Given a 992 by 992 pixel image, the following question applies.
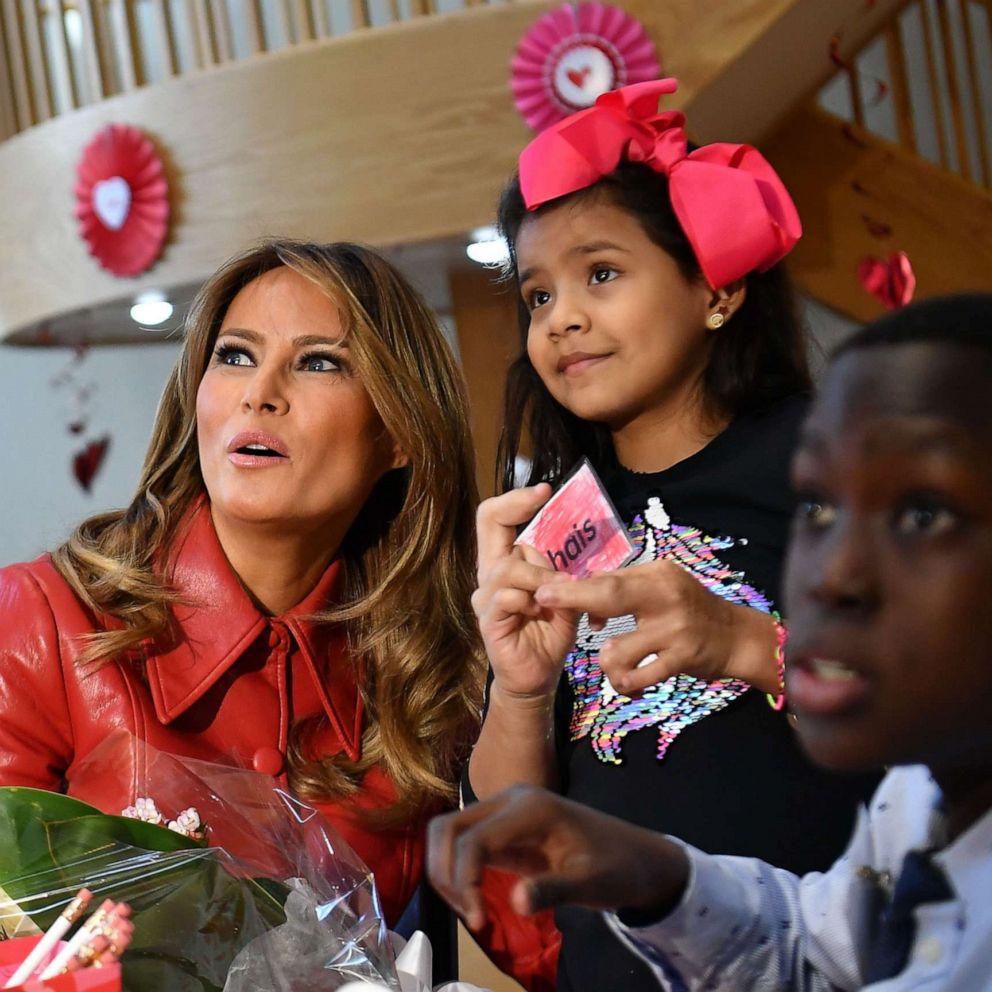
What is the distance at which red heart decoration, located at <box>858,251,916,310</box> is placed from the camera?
333 cm

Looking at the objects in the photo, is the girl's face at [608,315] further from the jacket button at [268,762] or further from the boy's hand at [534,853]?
the boy's hand at [534,853]

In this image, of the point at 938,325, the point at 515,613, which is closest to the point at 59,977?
the point at 515,613

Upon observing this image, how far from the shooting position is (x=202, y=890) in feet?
2.48

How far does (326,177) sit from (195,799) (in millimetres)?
2397

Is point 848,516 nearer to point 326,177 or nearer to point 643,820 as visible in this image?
point 643,820

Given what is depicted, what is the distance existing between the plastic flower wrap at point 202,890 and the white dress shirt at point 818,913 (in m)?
0.29

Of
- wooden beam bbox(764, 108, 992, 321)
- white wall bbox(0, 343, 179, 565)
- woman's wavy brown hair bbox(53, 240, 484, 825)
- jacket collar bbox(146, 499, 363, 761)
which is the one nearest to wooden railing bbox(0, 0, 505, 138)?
white wall bbox(0, 343, 179, 565)

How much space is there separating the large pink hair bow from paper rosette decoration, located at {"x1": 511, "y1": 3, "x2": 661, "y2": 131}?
1751mm

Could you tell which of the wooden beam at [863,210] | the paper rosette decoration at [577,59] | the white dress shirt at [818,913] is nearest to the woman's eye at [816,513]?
the white dress shirt at [818,913]

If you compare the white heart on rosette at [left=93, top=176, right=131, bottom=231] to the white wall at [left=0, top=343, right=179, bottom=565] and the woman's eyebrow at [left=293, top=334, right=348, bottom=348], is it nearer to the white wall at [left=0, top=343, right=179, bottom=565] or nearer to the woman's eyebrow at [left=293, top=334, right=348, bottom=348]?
the white wall at [left=0, top=343, right=179, bottom=565]

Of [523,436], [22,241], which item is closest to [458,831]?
[523,436]

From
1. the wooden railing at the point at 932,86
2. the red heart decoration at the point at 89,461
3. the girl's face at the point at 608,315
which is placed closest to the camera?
the girl's face at the point at 608,315

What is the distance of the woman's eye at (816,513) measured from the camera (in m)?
0.39

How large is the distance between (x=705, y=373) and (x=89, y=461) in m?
3.54
